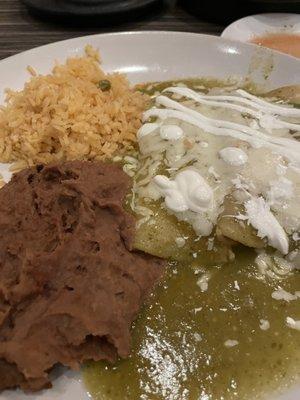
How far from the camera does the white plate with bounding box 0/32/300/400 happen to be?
10.1 feet

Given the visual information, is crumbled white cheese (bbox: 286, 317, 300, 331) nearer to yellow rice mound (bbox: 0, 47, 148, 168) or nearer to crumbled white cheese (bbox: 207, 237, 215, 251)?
crumbled white cheese (bbox: 207, 237, 215, 251)

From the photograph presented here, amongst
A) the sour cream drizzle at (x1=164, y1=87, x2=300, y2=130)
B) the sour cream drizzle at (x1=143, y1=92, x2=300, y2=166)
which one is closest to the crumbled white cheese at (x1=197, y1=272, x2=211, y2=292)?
the sour cream drizzle at (x1=143, y1=92, x2=300, y2=166)

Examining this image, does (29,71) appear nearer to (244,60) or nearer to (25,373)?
(244,60)

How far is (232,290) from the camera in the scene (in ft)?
6.91

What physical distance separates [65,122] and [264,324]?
1450mm

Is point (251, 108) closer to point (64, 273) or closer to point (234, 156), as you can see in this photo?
point (234, 156)

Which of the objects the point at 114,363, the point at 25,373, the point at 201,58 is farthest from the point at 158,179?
the point at 201,58

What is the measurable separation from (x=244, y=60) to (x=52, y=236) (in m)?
1.83

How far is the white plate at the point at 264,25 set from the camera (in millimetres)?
3633

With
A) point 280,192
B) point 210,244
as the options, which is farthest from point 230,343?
point 280,192

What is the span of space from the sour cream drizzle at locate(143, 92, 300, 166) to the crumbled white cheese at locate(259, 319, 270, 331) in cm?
72

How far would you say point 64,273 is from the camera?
1.89m

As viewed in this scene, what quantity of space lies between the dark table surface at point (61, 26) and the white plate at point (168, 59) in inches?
32.3

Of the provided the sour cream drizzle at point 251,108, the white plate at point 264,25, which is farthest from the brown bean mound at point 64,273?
the white plate at point 264,25
